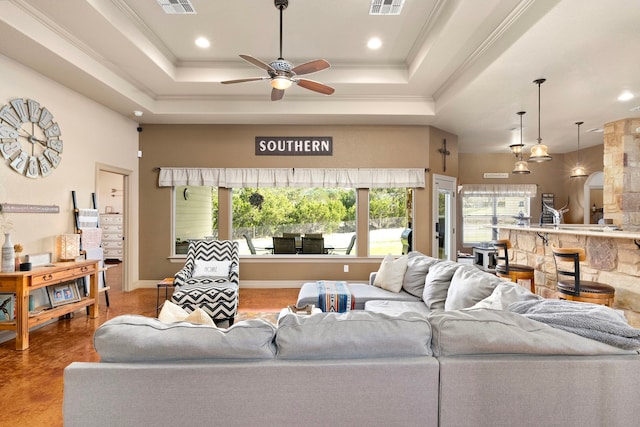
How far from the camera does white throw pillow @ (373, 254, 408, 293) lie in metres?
3.79

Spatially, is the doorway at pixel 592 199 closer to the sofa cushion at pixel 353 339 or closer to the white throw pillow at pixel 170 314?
the sofa cushion at pixel 353 339

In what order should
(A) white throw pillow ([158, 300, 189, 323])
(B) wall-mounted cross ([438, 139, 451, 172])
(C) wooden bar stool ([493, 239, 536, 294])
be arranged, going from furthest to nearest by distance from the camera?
1. (B) wall-mounted cross ([438, 139, 451, 172])
2. (C) wooden bar stool ([493, 239, 536, 294])
3. (A) white throw pillow ([158, 300, 189, 323])

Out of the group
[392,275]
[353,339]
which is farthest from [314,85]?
[353,339]

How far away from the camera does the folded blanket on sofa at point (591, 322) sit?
1406 millimetres

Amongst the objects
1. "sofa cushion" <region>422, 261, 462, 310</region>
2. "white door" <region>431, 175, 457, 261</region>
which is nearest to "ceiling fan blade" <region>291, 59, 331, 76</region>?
"sofa cushion" <region>422, 261, 462, 310</region>

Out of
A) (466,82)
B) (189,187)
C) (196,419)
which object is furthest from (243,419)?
(189,187)

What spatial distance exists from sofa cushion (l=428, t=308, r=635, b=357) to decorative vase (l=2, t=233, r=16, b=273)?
13.1 ft

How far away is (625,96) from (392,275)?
410 centimetres

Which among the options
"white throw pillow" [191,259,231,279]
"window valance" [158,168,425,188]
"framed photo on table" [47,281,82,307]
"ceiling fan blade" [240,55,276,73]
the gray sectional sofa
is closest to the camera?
the gray sectional sofa

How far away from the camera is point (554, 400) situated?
1.37m

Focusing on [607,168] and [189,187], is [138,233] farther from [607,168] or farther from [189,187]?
[607,168]

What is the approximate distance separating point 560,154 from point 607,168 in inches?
124

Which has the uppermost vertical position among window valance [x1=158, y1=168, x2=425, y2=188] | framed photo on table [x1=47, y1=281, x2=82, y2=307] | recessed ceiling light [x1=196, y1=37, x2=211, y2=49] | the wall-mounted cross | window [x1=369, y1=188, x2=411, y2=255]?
recessed ceiling light [x1=196, y1=37, x2=211, y2=49]

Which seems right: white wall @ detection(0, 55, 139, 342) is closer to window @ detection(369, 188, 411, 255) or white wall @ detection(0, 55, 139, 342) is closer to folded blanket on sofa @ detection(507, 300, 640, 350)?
window @ detection(369, 188, 411, 255)
